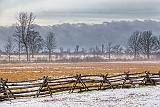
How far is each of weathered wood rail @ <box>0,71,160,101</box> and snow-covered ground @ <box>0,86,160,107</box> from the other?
3.64ft

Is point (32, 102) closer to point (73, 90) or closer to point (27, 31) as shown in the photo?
point (73, 90)

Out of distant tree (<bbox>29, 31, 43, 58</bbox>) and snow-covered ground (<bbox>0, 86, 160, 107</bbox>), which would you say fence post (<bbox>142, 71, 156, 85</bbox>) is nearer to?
snow-covered ground (<bbox>0, 86, 160, 107</bbox>)

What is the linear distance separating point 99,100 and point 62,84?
6185 millimetres

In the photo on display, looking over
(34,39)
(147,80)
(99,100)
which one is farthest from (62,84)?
(34,39)

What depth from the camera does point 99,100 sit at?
105 ft

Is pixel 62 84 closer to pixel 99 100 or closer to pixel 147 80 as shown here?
pixel 99 100

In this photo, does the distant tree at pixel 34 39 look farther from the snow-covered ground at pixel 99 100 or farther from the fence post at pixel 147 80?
the snow-covered ground at pixel 99 100

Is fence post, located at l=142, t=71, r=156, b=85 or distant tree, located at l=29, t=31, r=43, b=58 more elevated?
distant tree, located at l=29, t=31, r=43, b=58

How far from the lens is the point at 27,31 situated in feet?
424

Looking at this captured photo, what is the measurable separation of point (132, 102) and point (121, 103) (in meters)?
0.86

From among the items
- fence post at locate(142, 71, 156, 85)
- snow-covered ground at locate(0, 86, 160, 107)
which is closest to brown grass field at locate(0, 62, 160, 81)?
fence post at locate(142, 71, 156, 85)

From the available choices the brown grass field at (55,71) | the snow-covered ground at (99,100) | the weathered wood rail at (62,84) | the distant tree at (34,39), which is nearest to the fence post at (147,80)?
the weathered wood rail at (62,84)

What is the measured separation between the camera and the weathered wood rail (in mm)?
34438

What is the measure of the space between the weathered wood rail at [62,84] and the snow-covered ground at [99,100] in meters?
1.11
